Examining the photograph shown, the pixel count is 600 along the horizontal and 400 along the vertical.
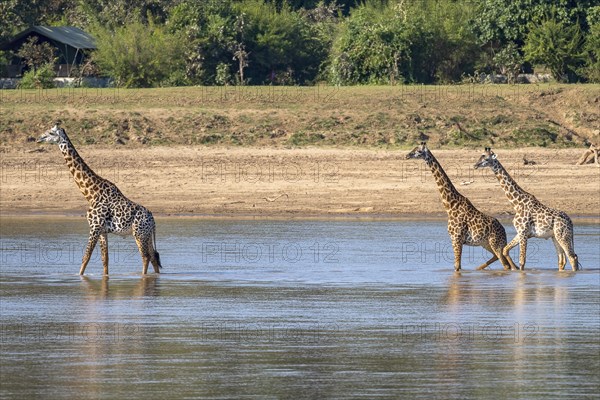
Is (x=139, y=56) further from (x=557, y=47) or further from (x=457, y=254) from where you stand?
(x=457, y=254)

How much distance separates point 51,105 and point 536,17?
50.0 feet

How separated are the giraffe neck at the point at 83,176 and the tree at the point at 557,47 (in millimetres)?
23216

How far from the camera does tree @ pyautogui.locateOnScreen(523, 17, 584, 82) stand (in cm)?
3884

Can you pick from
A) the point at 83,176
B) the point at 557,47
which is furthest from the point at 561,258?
the point at 557,47

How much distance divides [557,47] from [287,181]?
608 inches

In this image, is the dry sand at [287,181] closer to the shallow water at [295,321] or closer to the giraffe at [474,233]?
the shallow water at [295,321]

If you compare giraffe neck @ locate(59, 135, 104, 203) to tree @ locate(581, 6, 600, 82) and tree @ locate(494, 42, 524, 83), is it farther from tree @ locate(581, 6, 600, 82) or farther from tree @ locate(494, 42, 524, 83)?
tree @ locate(494, 42, 524, 83)

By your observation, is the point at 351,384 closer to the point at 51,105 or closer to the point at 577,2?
the point at 51,105

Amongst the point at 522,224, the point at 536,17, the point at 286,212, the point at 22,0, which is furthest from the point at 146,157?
the point at 22,0

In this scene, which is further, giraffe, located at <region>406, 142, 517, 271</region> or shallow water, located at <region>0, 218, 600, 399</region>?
giraffe, located at <region>406, 142, 517, 271</region>

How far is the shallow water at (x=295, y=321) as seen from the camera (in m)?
10.2

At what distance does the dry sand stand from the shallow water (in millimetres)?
3593

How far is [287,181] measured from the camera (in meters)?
25.8

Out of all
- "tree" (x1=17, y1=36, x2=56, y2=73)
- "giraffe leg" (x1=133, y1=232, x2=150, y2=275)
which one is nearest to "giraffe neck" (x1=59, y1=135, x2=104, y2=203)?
"giraffe leg" (x1=133, y1=232, x2=150, y2=275)
